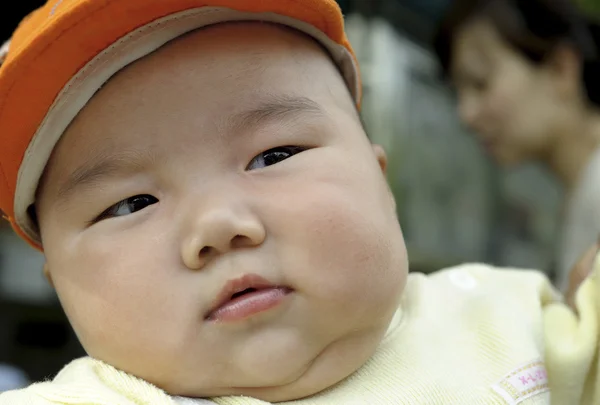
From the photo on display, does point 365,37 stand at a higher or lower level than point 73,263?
lower

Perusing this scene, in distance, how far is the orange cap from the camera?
0.62 m

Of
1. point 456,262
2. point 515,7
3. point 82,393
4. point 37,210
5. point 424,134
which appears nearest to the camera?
point 82,393

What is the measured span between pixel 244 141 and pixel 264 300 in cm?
16

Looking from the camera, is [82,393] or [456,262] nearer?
[82,393]

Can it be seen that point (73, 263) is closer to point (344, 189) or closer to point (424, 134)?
point (344, 189)

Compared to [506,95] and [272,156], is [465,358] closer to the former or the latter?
[272,156]

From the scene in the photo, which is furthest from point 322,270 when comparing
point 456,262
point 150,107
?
point 456,262

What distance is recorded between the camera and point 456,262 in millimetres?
2402

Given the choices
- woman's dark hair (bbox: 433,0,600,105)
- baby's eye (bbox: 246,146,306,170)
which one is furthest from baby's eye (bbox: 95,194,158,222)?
woman's dark hair (bbox: 433,0,600,105)

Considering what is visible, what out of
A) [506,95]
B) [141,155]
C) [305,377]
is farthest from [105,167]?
[506,95]

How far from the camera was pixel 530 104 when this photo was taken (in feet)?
6.45

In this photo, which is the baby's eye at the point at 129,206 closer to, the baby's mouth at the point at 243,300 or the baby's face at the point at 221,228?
the baby's face at the point at 221,228

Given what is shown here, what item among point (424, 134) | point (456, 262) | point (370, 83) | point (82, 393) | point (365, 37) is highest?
point (82, 393)

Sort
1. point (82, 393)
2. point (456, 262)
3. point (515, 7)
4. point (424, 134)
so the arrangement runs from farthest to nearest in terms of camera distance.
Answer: point (424, 134) < point (456, 262) < point (515, 7) < point (82, 393)
